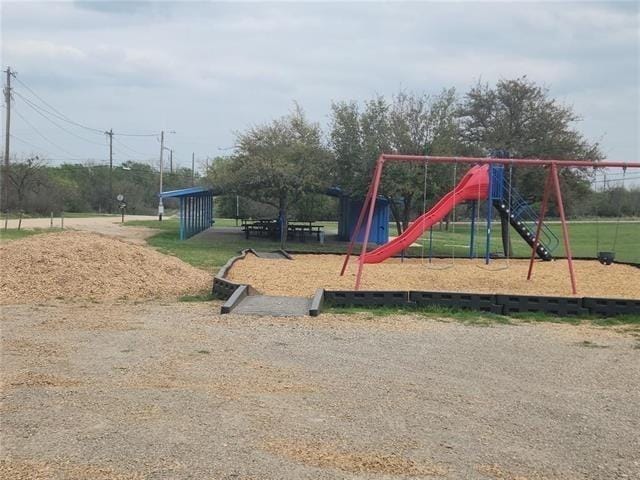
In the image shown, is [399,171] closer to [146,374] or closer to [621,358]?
[621,358]

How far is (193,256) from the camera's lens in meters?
19.5

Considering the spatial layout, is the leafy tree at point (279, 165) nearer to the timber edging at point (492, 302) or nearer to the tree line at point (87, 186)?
the timber edging at point (492, 302)

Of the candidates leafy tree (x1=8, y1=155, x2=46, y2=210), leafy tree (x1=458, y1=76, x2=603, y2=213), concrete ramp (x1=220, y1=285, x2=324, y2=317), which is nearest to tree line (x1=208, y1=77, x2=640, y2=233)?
leafy tree (x1=458, y1=76, x2=603, y2=213)

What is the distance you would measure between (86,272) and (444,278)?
7.03 meters

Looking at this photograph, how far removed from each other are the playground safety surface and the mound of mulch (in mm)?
1242

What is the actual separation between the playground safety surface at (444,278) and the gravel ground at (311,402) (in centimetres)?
302

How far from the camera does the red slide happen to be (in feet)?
55.1

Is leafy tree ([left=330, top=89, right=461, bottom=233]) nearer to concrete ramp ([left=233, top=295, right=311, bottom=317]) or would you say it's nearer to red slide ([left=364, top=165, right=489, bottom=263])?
red slide ([left=364, top=165, right=489, bottom=263])

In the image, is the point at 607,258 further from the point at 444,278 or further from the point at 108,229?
the point at 108,229

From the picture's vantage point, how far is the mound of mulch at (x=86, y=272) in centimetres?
1060

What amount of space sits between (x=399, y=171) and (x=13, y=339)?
55.0 feet

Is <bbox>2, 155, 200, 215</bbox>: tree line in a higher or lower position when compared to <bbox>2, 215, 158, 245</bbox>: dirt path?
higher

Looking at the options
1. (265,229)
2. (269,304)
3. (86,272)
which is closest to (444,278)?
(269,304)

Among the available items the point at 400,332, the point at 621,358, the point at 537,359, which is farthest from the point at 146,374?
the point at 621,358
